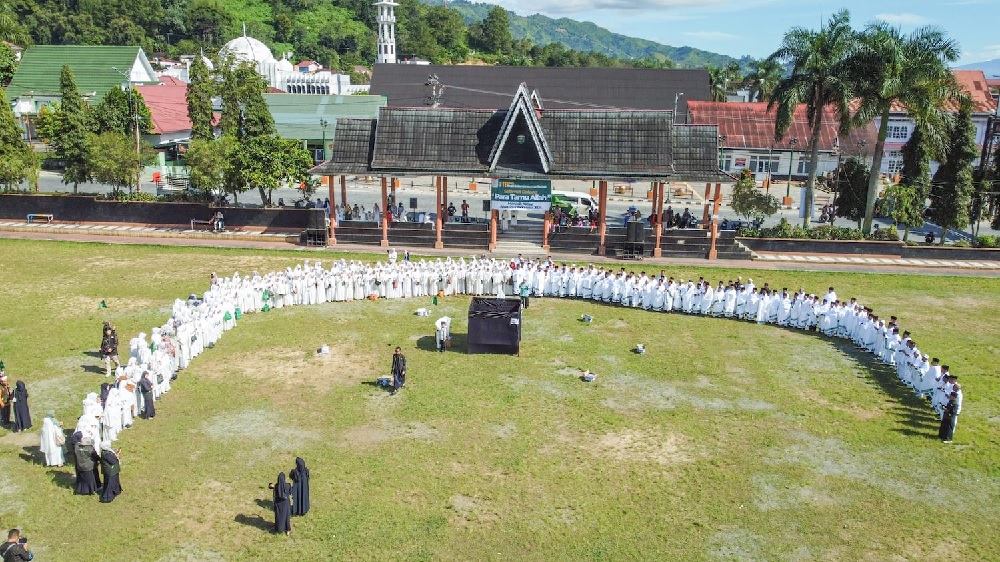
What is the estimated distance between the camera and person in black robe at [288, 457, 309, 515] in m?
15.0

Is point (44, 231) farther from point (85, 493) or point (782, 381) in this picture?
point (782, 381)

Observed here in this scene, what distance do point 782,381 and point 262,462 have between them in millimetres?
14553

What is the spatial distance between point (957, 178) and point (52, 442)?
4304 cm

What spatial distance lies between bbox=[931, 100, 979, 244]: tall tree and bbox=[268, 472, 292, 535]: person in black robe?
1527 inches

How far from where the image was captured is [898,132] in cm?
7075

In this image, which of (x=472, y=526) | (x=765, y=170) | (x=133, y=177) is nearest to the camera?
(x=472, y=526)

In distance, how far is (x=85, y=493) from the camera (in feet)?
52.0

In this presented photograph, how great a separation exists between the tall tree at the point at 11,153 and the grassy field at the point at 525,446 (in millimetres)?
16434

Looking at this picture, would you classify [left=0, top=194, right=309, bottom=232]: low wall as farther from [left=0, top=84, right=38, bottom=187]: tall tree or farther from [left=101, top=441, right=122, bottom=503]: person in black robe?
[left=101, top=441, right=122, bottom=503]: person in black robe

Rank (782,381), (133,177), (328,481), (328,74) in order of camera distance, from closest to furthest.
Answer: (328,481) → (782,381) → (133,177) → (328,74)

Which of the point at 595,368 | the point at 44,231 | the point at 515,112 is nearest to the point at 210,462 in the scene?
the point at 595,368

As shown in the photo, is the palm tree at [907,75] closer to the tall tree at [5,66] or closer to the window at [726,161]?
the window at [726,161]

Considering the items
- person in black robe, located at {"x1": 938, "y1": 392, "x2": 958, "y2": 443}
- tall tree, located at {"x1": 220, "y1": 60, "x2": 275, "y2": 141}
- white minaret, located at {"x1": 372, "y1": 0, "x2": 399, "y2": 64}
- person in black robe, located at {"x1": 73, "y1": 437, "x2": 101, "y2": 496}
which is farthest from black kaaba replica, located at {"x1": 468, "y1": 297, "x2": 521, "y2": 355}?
white minaret, located at {"x1": 372, "y1": 0, "x2": 399, "y2": 64}

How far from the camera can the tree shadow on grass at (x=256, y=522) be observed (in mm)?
14867
